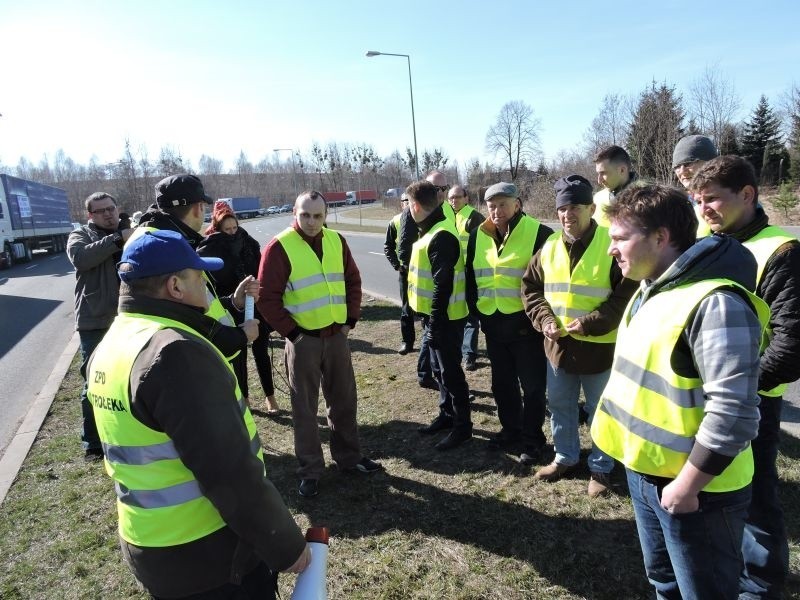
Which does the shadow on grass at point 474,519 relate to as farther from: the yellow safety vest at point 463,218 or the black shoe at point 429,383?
the yellow safety vest at point 463,218

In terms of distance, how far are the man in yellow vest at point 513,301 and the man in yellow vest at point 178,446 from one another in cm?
262

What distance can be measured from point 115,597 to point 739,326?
3401mm

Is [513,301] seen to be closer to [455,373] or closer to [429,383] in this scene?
[455,373]

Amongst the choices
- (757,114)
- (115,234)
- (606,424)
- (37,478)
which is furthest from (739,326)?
(757,114)

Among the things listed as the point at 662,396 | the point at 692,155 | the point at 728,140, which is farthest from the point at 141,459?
the point at 728,140

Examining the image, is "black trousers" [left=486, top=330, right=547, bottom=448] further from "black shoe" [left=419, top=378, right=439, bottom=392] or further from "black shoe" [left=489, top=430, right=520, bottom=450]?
"black shoe" [left=419, top=378, right=439, bottom=392]

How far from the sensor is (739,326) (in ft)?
5.12

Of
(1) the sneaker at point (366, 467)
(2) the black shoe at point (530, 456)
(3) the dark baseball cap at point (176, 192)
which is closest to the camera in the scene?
(3) the dark baseball cap at point (176, 192)

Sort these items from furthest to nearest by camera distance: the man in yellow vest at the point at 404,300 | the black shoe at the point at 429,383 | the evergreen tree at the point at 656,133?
the evergreen tree at the point at 656,133
the man in yellow vest at the point at 404,300
the black shoe at the point at 429,383

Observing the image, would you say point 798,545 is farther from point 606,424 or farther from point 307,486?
point 307,486

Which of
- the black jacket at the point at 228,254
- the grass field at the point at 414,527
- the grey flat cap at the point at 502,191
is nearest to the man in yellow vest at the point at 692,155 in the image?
the grey flat cap at the point at 502,191

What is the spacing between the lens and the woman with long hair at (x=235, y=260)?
15.5 feet

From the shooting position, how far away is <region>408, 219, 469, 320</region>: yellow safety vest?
4348 millimetres

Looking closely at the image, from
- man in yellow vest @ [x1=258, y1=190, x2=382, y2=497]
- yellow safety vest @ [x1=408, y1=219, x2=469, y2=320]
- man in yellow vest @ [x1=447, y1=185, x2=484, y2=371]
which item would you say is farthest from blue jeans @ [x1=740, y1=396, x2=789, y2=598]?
man in yellow vest @ [x1=447, y1=185, x2=484, y2=371]
